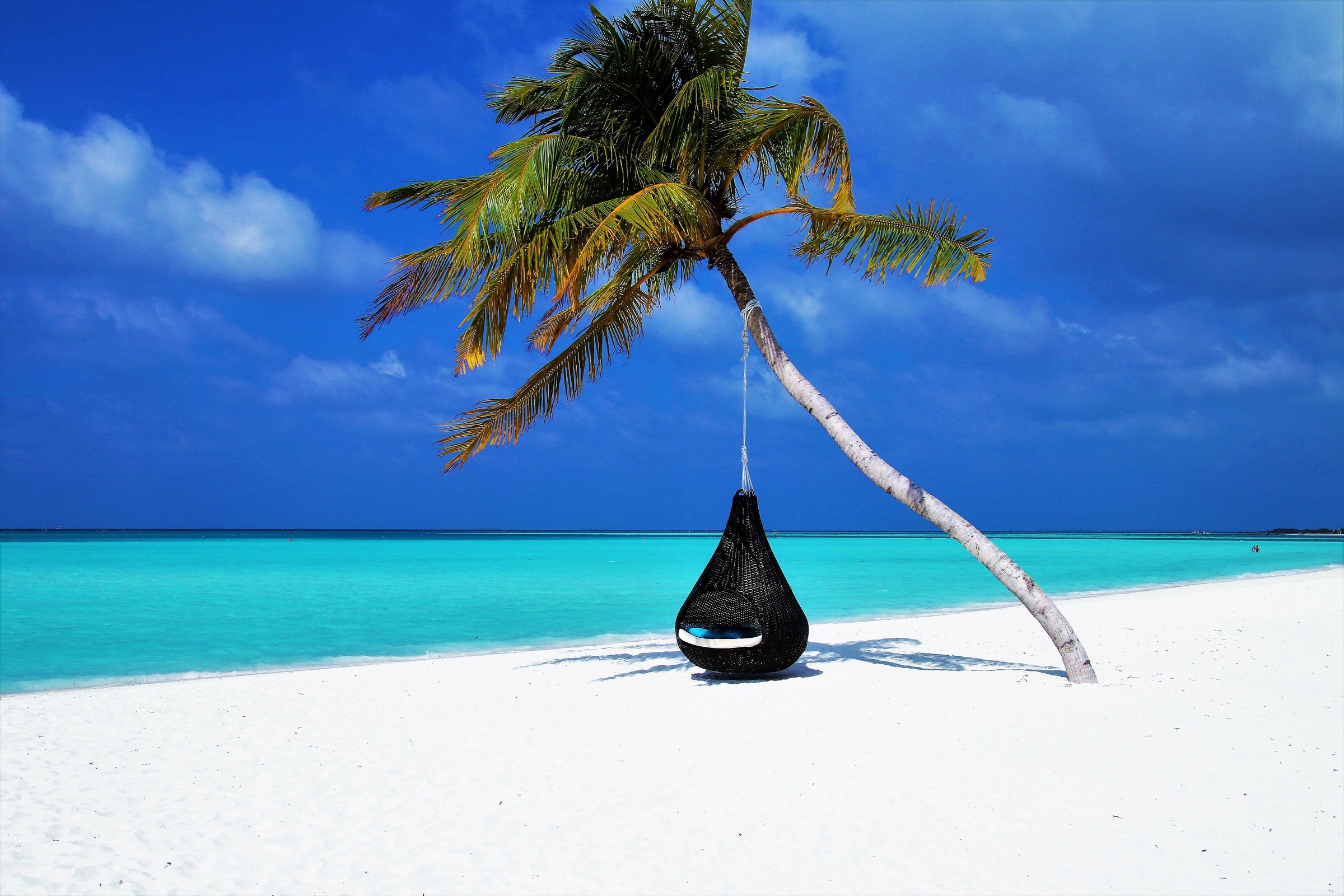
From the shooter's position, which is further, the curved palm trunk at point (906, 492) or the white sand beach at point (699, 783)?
the curved palm trunk at point (906, 492)

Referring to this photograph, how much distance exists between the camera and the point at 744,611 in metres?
6.25

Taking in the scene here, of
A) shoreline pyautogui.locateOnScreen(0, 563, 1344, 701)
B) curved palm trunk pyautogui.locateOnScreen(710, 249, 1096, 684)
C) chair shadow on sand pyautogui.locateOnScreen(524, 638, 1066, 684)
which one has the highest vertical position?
curved palm trunk pyautogui.locateOnScreen(710, 249, 1096, 684)

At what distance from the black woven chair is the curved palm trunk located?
0.88 metres

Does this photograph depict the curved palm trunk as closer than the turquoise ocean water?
Yes

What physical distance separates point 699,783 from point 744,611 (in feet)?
7.76

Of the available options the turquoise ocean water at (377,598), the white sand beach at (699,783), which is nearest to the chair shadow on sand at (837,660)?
the white sand beach at (699,783)

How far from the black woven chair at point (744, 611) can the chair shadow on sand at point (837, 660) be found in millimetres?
268

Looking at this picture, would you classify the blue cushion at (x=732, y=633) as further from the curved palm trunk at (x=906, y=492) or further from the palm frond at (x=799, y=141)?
the palm frond at (x=799, y=141)

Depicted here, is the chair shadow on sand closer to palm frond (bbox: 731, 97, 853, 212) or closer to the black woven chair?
the black woven chair

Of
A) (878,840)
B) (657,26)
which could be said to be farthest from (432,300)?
(878,840)

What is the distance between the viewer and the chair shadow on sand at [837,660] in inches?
258

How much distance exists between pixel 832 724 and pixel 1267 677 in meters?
3.57

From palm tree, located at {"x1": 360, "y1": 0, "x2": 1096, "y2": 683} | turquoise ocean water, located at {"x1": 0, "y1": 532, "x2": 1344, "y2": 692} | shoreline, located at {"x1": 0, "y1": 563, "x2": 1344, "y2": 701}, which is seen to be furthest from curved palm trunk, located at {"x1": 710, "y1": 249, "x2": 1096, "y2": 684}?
turquoise ocean water, located at {"x1": 0, "y1": 532, "x2": 1344, "y2": 692}

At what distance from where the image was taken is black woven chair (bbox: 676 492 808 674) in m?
6.18
